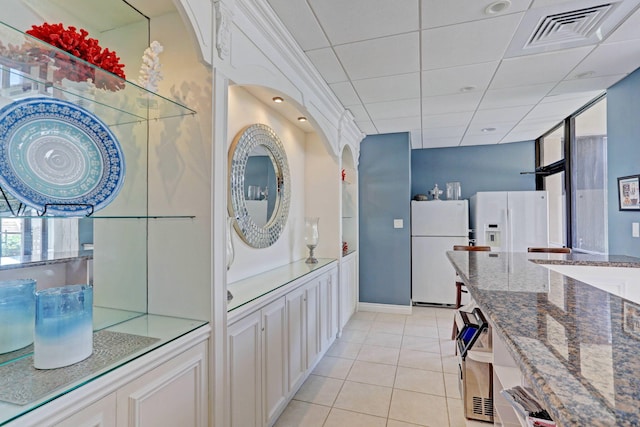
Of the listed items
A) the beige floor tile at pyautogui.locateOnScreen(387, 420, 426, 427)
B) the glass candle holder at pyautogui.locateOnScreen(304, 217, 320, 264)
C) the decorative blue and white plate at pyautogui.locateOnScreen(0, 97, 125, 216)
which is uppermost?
the decorative blue and white plate at pyautogui.locateOnScreen(0, 97, 125, 216)

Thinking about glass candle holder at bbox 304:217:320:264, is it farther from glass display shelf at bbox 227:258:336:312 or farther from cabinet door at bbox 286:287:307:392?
cabinet door at bbox 286:287:307:392

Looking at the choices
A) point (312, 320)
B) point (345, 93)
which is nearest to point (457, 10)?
point (345, 93)

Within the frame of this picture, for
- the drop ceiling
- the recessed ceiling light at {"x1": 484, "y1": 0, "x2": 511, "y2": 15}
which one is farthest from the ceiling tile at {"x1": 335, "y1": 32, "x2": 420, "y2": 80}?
the recessed ceiling light at {"x1": 484, "y1": 0, "x2": 511, "y2": 15}

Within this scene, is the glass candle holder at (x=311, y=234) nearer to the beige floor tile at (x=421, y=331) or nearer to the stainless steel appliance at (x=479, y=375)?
the beige floor tile at (x=421, y=331)

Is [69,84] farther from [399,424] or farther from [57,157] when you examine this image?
[399,424]

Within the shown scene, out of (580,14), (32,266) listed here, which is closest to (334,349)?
(32,266)

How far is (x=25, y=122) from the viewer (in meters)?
1.01

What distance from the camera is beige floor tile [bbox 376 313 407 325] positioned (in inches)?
162

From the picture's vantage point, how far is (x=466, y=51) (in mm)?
2217

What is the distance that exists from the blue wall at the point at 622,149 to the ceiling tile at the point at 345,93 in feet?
7.49

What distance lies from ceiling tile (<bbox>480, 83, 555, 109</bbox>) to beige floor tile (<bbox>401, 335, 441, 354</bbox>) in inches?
101

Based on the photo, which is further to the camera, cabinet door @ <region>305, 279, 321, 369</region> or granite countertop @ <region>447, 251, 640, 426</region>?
cabinet door @ <region>305, 279, 321, 369</region>

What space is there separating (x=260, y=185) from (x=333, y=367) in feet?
5.75

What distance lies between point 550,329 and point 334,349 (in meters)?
2.70
